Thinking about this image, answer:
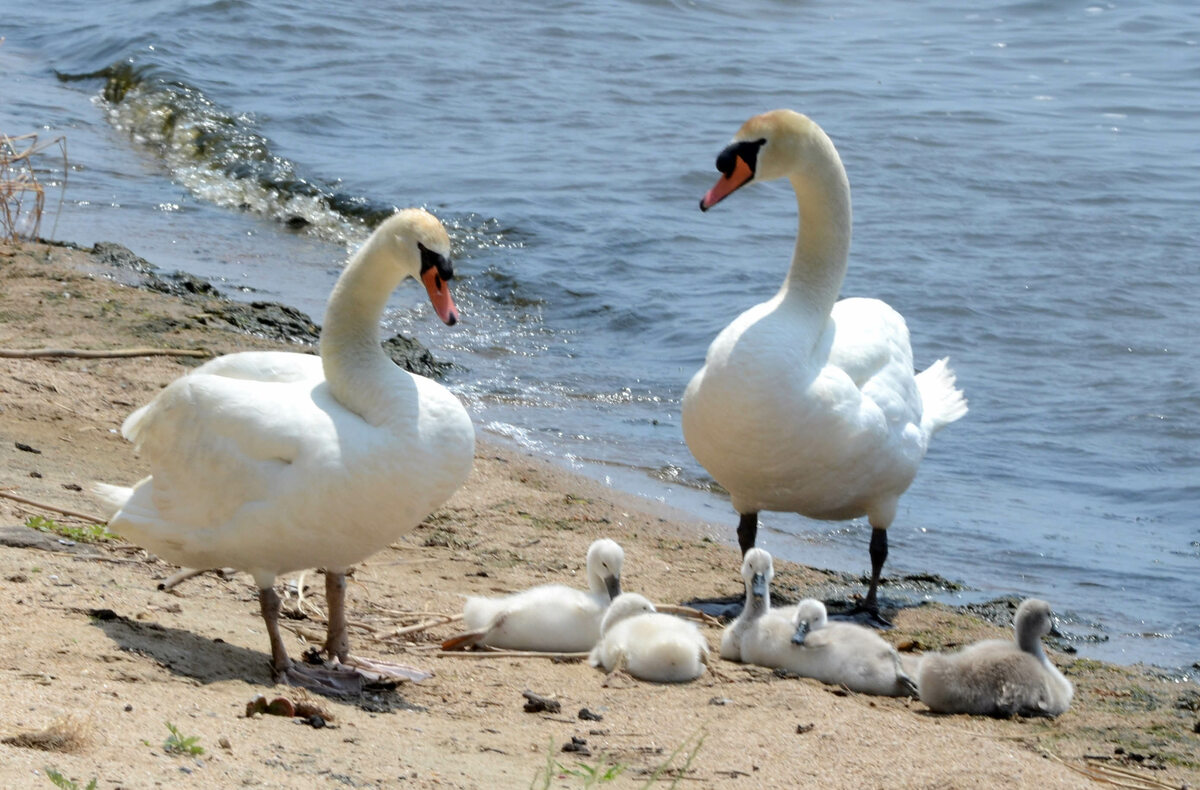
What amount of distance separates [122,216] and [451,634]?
28.9ft

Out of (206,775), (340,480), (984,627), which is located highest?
(340,480)

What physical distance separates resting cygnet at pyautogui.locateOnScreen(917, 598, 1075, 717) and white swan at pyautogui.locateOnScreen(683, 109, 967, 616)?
126cm

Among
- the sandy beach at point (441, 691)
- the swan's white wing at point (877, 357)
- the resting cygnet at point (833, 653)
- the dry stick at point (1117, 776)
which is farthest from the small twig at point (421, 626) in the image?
the dry stick at point (1117, 776)

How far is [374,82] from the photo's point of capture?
63.4 feet

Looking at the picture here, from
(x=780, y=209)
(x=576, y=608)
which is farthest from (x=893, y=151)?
(x=576, y=608)

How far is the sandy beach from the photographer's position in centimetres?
372

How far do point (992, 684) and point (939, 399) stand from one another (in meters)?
2.81

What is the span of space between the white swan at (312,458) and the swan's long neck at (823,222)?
8.04 feet

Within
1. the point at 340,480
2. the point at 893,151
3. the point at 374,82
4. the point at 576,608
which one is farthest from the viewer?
the point at 374,82

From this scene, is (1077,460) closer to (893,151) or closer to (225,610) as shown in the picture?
(225,610)

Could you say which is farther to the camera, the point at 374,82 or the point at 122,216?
the point at 374,82

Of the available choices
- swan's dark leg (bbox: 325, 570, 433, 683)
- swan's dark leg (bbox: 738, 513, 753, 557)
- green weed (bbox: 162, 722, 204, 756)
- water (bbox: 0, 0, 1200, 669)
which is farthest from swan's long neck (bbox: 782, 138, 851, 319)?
green weed (bbox: 162, 722, 204, 756)

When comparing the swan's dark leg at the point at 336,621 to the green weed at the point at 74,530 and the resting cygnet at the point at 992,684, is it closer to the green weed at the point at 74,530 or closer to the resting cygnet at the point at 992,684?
the green weed at the point at 74,530

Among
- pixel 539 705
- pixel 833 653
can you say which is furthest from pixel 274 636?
pixel 833 653
